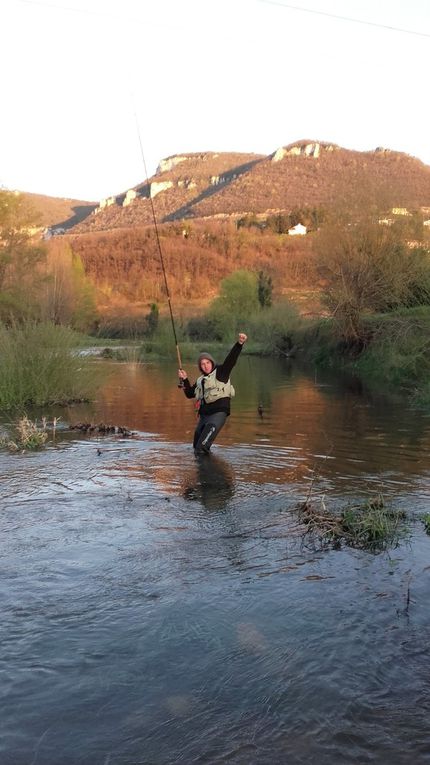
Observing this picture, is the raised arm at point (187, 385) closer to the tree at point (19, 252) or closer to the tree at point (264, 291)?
the tree at point (19, 252)

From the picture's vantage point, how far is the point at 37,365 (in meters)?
18.8

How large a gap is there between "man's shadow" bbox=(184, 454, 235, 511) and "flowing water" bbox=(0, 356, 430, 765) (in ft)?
0.16

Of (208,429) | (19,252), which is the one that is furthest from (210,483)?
(19,252)

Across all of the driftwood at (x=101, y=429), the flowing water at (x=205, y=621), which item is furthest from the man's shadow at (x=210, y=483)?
the driftwood at (x=101, y=429)

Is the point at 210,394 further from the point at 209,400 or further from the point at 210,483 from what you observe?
the point at 210,483

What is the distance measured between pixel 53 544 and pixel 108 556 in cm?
71

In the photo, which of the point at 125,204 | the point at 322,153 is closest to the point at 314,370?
the point at 322,153

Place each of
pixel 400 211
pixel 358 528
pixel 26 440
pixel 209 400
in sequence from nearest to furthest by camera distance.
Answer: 1. pixel 358 528
2. pixel 209 400
3. pixel 26 440
4. pixel 400 211

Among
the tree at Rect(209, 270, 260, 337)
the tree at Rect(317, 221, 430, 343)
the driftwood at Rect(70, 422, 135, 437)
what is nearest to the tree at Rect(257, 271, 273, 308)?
the tree at Rect(209, 270, 260, 337)

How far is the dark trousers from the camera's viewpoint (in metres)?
12.4

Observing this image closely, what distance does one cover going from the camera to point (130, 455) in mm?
12797

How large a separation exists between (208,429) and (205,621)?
687cm

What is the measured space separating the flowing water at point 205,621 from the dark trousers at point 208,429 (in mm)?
940

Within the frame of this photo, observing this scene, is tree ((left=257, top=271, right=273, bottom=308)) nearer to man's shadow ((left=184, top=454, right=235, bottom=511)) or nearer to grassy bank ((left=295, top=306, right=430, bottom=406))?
grassy bank ((left=295, top=306, right=430, bottom=406))
